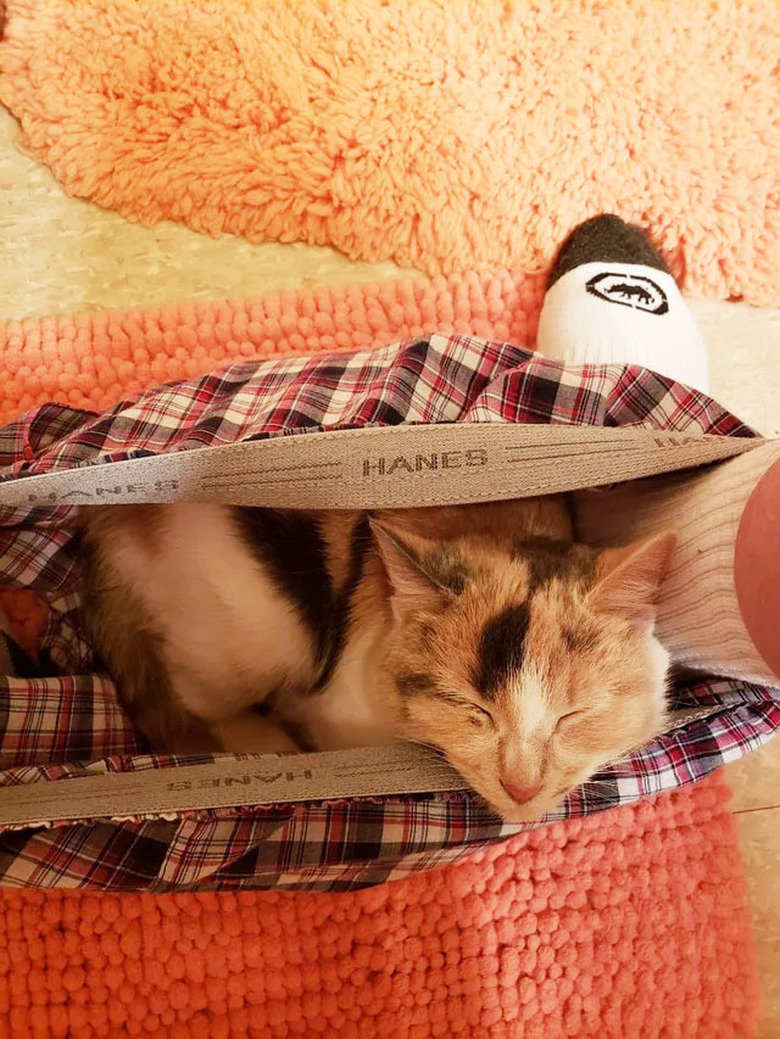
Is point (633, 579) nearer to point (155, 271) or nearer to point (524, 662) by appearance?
point (524, 662)

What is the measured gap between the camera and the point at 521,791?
0.77m

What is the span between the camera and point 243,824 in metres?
0.82

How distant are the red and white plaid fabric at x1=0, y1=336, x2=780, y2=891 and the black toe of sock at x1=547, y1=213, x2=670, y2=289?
0.44 m

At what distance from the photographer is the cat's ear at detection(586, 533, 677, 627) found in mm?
717

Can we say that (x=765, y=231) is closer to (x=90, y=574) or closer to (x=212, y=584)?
(x=212, y=584)

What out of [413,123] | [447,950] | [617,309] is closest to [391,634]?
[447,950]

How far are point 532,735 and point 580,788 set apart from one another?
159 millimetres

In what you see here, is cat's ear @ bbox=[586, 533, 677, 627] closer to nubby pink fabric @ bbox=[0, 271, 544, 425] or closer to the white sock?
the white sock

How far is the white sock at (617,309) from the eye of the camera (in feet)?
3.81

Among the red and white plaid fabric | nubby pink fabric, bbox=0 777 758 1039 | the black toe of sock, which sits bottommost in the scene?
nubby pink fabric, bbox=0 777 758 1039

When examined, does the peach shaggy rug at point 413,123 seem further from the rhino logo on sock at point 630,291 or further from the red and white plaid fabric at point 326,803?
the red and white plaid fabric at point 326,803

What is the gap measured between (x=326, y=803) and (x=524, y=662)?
0.84ft

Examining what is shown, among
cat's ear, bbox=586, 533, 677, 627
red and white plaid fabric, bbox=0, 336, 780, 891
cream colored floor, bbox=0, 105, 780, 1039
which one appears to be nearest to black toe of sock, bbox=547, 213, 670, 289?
cream colored floor, bbox=0, 105, 780, 1039

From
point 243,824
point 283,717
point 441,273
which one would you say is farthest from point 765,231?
point 243,824
